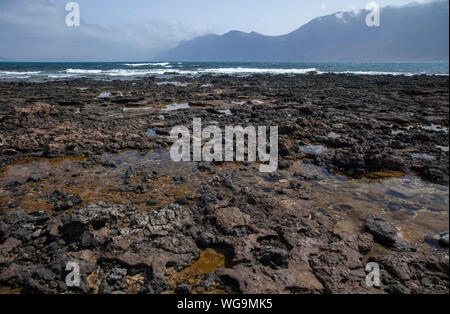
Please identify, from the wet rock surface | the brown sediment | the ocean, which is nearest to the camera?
the brown sediment

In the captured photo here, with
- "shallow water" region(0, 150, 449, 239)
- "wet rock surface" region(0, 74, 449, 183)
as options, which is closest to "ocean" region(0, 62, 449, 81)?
"wet rock surface" region(0, 74, 449, 183)

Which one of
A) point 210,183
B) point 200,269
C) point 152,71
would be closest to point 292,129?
point 210,183

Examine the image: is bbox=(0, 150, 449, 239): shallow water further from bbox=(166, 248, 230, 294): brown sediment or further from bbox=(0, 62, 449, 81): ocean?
bbox=(0, 62, 449, 81): ocean

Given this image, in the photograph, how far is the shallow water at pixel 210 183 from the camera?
17.0 feet

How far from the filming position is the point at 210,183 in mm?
6648

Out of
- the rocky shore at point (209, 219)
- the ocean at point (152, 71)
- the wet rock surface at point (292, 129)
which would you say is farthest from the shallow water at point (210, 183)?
the ocean at point (152, 71)

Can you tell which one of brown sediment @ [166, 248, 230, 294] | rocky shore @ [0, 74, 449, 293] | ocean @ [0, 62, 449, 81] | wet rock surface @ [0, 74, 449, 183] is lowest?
brown sediment @ [166, 248, 230, 294]

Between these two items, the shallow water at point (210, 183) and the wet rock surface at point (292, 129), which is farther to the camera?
the wet rock surface at point (292, 129)

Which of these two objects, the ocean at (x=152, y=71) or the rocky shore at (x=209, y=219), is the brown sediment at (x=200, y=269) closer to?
the rocky shore at (x=209, y=219)

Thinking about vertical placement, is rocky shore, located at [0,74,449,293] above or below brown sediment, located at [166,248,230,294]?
above

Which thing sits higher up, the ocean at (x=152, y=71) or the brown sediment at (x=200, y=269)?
the ocean at (x=152, y=71)

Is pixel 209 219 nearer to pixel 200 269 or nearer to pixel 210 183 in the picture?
pixel 200 269

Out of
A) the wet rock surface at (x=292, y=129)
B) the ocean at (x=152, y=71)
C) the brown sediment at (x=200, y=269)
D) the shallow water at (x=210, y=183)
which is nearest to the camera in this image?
the brown sediment at (x=200, y=269)

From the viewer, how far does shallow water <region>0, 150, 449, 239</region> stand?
518cm
